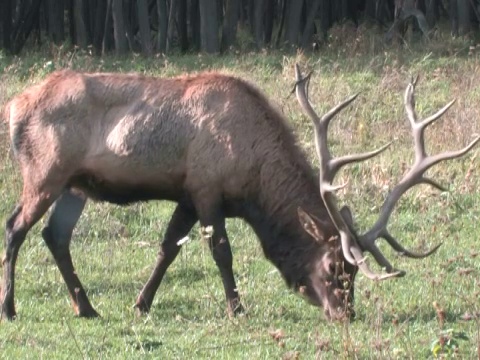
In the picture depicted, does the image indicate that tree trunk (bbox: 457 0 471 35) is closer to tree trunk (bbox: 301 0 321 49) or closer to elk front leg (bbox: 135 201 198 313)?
tree trunk (bbox: 301 0 321 49)

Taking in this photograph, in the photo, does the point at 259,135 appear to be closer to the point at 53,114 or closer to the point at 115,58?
the point at 53,114

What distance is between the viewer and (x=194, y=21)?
25672mm

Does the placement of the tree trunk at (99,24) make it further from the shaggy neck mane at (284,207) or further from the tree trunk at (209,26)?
the shaggy neck mane at (284,207)

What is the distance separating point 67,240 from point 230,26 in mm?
15256

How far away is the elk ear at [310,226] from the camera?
780cm

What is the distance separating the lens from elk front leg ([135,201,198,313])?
8273 mm

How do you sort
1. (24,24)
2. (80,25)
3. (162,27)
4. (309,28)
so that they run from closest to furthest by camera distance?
(309,28)
(162,27)
(80,25)
(24,24)

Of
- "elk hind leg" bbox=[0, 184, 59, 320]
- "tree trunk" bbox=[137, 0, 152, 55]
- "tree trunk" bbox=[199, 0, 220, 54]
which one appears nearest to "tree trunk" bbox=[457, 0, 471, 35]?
"tree trunk" bbox=[199, 0, 220, 54]

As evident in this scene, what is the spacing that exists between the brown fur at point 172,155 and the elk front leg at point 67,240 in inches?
11.8

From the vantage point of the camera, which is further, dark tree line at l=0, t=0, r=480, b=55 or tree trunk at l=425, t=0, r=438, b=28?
tree trunk at l=425, t=0, r=438, b=28

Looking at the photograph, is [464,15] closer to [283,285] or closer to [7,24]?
[7,24]

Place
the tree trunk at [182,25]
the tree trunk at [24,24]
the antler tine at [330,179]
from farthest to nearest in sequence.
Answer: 1. the tree trunk at [24,24]
2. the tree trunk at [182,25]
3. the antler tine at [330,179]

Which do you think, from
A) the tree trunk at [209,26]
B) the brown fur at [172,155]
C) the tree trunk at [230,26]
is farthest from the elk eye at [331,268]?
the tree trunk at [230,26]

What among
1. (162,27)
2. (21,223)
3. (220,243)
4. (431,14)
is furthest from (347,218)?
(431,14)
